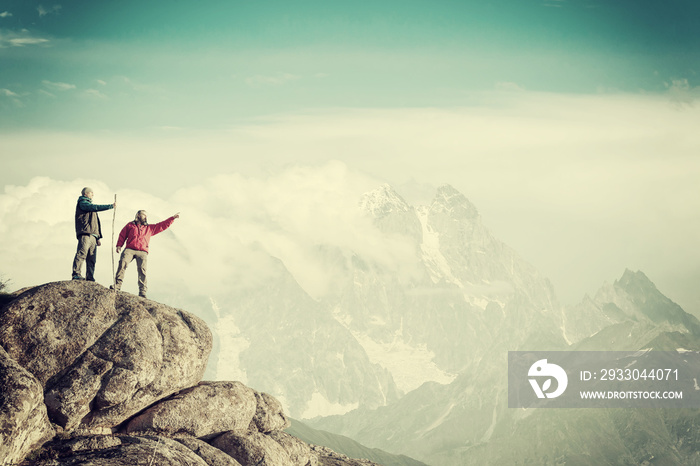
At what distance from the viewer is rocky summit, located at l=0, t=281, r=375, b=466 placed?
32.9 m

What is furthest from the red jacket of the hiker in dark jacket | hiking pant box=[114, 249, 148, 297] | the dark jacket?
the dark jacket

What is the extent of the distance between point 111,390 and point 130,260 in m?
8.89

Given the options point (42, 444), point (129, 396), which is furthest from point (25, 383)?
point (129, 396)

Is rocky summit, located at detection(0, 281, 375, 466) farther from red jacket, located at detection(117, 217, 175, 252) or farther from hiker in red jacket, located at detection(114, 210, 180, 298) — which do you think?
red jacket, located at detection(117, 217, 175, 252)

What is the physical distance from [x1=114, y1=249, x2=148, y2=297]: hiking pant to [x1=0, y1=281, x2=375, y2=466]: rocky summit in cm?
204

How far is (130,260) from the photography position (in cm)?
4288

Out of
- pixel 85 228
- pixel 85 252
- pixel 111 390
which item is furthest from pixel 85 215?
pixel 111 390

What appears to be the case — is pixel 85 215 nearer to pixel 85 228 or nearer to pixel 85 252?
pixel 85 228

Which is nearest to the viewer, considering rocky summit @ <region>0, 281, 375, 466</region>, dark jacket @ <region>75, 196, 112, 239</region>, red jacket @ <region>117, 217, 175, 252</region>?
rocky summit @ <region>0, 281, 375, 466</region>

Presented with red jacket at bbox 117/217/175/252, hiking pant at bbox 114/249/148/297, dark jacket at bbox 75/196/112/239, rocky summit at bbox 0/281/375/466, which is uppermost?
dark jacket at bbox 75/196/112/239

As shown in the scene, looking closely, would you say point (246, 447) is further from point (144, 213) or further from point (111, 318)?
point (144, 213)

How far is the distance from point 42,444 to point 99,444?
2372 mm

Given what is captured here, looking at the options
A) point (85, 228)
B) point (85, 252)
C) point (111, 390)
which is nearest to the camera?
point (111, 390)

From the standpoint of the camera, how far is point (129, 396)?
37000 mm
